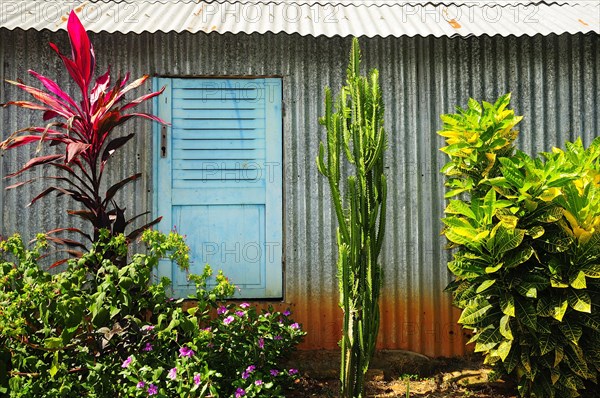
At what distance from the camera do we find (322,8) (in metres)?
5.27

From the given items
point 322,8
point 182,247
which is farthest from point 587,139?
point 182,247

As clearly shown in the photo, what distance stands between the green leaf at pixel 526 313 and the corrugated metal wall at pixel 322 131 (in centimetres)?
109

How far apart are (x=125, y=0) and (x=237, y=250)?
2293 mm

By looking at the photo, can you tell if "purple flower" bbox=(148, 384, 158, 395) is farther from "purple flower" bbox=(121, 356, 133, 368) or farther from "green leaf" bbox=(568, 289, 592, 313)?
"green leaf" bbox=(568, 289, 592, 313)

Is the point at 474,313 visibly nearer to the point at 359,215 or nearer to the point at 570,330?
the point at 570,330

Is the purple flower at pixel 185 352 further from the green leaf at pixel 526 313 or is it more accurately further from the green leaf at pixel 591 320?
the green leaf at pixel 591 320

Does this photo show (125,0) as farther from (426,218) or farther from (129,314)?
(426,218)

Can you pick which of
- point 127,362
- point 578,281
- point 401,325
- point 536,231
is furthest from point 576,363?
point 127,362

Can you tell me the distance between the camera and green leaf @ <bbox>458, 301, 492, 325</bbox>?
4.17m

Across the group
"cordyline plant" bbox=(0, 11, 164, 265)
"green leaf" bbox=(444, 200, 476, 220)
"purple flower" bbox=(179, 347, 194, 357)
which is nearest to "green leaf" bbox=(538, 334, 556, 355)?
"green leaf" bbox=(444, 200, 476, 220)

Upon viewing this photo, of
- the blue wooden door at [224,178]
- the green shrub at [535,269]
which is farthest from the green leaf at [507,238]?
the blue wooden door at [224,178]

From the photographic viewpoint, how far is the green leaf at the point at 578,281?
389cm

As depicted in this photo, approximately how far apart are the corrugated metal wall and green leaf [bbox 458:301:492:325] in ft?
2.98

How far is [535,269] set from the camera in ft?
13.7
